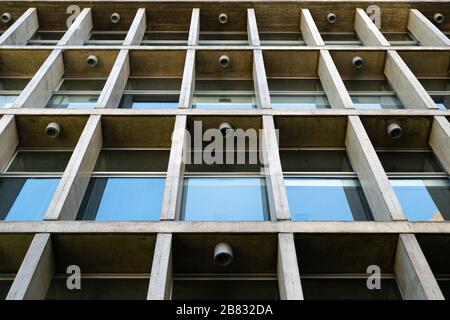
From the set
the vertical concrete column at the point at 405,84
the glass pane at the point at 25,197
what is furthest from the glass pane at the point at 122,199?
the vertical concrete column at the point at 405,84

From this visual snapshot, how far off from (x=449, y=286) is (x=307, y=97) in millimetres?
8091

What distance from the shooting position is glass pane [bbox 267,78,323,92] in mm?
16328

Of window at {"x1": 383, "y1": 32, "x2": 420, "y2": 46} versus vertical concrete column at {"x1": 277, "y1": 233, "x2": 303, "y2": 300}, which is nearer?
vertical concrete column at {"x1": 277, "y1": 233, "x2": 303, "y2": 300}

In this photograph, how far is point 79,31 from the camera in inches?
726

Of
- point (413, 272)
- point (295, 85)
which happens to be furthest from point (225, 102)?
point (413, 272)

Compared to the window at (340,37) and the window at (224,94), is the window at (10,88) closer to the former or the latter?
the window at (224,94)

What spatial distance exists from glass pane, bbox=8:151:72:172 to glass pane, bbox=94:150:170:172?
1.11 metres

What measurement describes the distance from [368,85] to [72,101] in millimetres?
10662

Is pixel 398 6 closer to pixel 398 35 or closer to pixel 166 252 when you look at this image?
pixel 398 35

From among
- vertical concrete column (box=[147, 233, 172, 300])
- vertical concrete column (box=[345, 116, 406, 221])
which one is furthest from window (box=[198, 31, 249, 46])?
vertical concrete column (box=[147, 233, 172, 300])

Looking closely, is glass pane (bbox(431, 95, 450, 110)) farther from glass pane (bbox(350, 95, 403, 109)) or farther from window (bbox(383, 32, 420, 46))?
window (bbox(383, 32, 420, 46))

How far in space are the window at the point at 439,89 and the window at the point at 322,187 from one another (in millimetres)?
5230

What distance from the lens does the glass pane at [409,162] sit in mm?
12547
